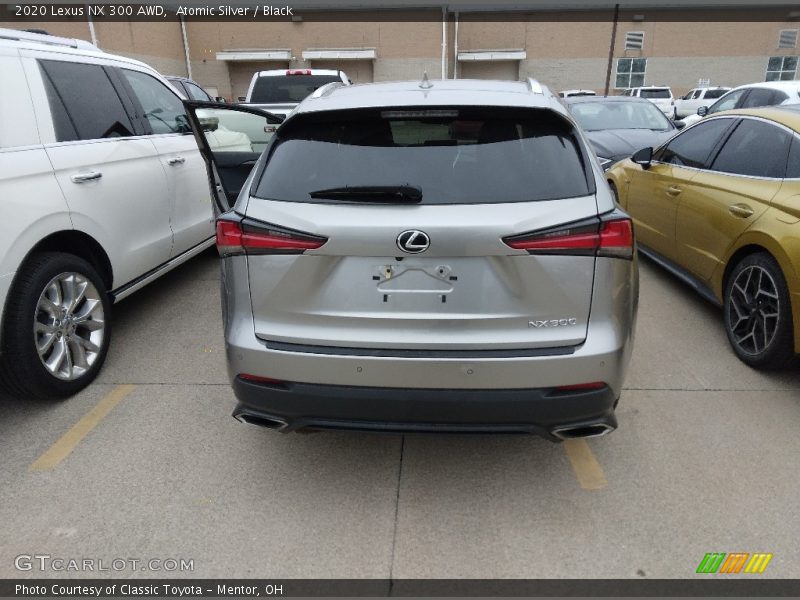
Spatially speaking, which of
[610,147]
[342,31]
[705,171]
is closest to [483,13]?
[342,31]

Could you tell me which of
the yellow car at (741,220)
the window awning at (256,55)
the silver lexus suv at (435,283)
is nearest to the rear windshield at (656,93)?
the window awning at (256,55)

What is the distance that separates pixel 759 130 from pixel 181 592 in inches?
177

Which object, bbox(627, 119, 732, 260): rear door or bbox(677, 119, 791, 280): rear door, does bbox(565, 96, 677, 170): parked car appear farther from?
bbox(677, 119, 791, 280): rear door

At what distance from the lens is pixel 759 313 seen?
353cm

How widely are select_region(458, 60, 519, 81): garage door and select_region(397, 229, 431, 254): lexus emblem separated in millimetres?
33028

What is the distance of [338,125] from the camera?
7.78 ft

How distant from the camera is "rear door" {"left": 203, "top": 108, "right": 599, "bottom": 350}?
2.04m

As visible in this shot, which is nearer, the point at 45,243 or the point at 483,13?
the point at 45,243

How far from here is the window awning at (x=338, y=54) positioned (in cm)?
2945

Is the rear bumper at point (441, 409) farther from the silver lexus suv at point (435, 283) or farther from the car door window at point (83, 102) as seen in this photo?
the car door window at point (83, 102)

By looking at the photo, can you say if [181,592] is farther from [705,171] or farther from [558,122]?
[705,171]

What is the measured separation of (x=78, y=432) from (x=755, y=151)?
15.3 ft

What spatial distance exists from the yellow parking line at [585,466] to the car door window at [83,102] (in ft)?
11.1

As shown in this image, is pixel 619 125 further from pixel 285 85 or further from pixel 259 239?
pixel 259 239
